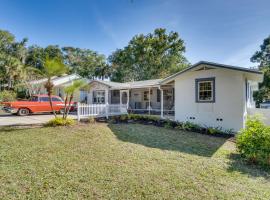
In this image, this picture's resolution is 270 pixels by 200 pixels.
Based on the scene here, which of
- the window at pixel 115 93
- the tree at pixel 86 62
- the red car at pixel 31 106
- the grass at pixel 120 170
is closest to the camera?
the grass at pixel 120 170

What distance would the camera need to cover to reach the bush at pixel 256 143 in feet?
20.1

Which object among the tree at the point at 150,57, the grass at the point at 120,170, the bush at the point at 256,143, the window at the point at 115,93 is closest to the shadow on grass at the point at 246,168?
the grass at the point at 120,170

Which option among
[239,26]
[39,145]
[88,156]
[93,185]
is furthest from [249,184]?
[239,26]

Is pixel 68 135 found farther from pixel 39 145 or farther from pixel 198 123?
pixel 198 123

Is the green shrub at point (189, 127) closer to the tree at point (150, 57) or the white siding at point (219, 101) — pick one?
the white siding at point (219, 101)

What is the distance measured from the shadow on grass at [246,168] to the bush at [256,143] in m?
0.30

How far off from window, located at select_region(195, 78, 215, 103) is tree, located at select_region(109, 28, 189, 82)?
26407 millimetres

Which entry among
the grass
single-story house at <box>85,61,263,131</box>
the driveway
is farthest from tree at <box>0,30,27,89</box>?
single-story house at <box>85,61,263,131</box>

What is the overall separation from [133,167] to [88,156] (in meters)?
1.61

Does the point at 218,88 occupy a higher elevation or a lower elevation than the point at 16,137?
higher

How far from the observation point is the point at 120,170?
4.77 metres

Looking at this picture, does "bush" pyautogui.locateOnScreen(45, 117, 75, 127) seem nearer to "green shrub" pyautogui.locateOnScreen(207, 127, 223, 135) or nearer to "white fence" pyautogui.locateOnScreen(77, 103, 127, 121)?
"white fence" pyautogui.locateOnScreen(77, 103, 127, 121)

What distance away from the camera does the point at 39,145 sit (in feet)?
21.6

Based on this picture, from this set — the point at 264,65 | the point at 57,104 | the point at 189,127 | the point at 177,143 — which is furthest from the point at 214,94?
the point at 264,65
